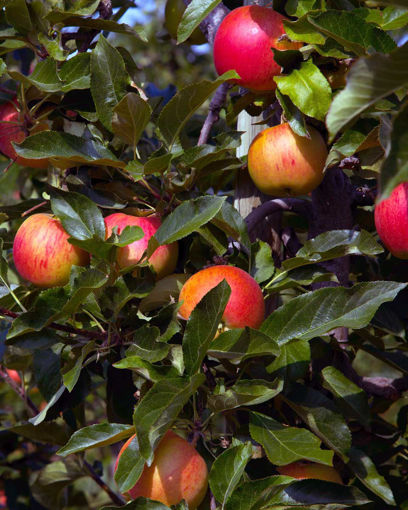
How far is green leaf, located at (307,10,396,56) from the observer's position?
84cm

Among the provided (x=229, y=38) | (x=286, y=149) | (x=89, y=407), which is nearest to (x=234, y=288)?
(x=286, y=149)

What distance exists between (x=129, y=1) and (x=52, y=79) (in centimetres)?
47

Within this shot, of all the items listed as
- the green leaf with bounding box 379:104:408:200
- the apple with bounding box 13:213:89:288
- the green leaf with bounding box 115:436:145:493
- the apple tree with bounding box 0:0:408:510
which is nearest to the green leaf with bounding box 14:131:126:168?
the apple tree with bounding box 0:0:408:510

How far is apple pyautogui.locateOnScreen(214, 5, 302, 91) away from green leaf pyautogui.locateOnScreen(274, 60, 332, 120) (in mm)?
85

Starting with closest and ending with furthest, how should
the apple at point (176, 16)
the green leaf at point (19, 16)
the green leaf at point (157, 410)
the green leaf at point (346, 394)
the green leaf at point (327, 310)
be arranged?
1. the green leaf at point (157, 410)
2. the green leaf at point (327, 310)
3. the green leaf at point (346, 394)
4. the green leaf at point (19, 16)
5. the apple at point (176, 16)

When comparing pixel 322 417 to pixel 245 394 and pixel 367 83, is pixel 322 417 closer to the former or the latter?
pixel 245 394

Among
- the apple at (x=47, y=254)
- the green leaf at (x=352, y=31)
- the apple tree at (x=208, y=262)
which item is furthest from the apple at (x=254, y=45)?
the apple at (x=47, y=254)

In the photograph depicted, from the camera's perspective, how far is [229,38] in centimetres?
105

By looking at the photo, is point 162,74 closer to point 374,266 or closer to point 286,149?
point 374,266

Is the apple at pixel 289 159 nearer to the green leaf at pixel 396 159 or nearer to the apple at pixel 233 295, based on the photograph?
the apple at pixel 233 295

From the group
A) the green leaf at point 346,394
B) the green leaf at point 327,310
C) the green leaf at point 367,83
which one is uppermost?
the green leaf at point 367,83

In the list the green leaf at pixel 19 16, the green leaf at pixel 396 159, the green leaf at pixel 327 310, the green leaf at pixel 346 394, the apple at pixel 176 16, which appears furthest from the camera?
the apple at pixel 176 16

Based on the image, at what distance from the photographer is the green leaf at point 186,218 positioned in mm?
894

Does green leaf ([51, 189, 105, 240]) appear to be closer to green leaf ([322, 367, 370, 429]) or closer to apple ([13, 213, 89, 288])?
apple ([13, 213, 89, 288])
